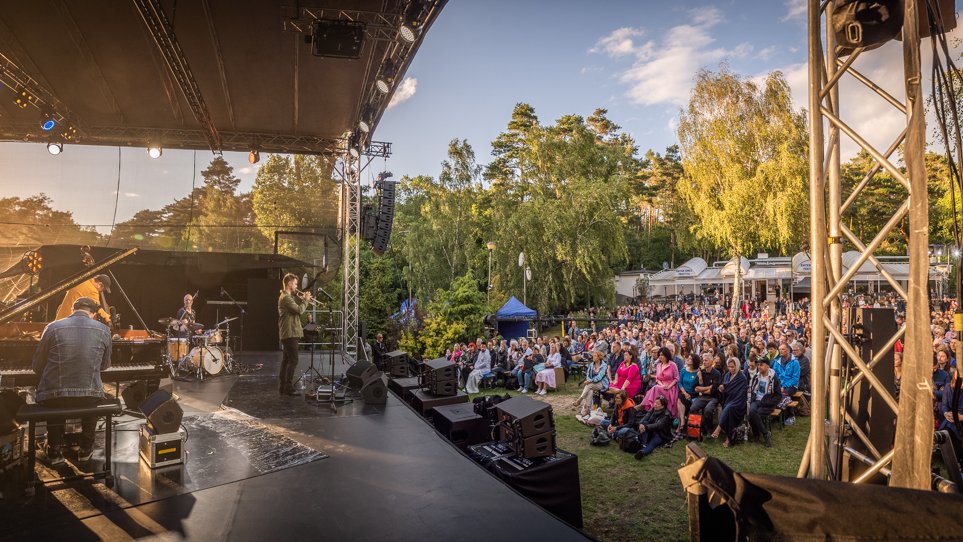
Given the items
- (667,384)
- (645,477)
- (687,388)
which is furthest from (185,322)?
(687,388)

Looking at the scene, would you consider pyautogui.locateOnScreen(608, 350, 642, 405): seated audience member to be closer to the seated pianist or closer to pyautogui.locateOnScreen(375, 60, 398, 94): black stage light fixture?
pyautogui.locateOnScreen(375, 60, 398, 94): black stage light fixture

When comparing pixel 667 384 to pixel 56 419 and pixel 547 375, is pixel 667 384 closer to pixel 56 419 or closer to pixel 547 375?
pixel 547 375

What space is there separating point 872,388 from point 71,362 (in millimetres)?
5098

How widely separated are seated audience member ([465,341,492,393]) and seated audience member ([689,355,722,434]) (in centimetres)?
574

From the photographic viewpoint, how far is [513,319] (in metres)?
16.6

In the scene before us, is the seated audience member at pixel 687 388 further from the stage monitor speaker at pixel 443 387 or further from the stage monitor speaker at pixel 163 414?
the stage monitor speaker at pixel 163 414

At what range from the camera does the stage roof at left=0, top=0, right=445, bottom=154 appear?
6656 mm

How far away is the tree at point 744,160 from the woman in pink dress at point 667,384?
15190mm

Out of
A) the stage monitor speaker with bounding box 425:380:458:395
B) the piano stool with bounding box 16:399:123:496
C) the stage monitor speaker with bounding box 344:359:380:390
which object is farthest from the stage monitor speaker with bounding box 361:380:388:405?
the piano stool with bounding box 16:399:123:496

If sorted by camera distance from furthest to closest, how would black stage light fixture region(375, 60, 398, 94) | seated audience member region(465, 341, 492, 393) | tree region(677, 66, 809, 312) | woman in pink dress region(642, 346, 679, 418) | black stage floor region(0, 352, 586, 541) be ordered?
tree region(677, 66, 809, 312), seated audience member region(465, 341, 492, 393), black stage light fixture region(375, 60, 398, 94), woman in pink dress region(642, 346, 679, 418), black stage floor region(0, 352, 586, 541)

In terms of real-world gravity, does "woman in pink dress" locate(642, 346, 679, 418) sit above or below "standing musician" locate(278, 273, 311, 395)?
below

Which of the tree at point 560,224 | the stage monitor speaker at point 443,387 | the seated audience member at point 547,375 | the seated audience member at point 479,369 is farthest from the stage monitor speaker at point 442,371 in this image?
the tree at point 560,224

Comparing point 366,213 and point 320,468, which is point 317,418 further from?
point 366,213

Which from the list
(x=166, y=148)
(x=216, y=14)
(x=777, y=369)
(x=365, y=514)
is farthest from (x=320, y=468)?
(x=166, y=148)
